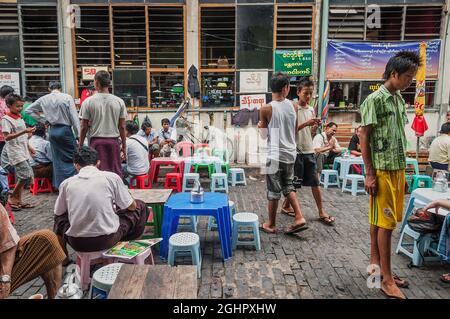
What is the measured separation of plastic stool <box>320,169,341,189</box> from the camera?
8.07m

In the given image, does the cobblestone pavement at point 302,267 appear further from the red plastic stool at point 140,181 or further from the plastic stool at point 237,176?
the plastic stool at point 237,176

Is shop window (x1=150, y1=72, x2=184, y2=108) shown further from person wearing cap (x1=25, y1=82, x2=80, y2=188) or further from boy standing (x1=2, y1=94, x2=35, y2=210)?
boy standing (x1=2, y1=94, x2=35, y2=210)

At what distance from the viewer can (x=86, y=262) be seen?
346cm

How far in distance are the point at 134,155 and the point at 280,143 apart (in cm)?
284

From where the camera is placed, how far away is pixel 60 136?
20.9 ft

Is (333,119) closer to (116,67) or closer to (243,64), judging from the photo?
(243,64)

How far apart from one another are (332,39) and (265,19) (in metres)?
2.00

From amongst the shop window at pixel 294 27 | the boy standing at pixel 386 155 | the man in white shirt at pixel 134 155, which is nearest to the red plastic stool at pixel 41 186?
the man in white shirt at pixel 134 155

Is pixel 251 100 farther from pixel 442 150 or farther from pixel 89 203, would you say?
pixel 89 203

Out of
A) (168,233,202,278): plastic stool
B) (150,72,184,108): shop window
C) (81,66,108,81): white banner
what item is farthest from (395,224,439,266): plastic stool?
(81,66,108,81): white banner

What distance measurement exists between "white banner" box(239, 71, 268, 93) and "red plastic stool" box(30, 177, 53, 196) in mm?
5632

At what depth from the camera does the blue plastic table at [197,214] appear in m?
4.09
